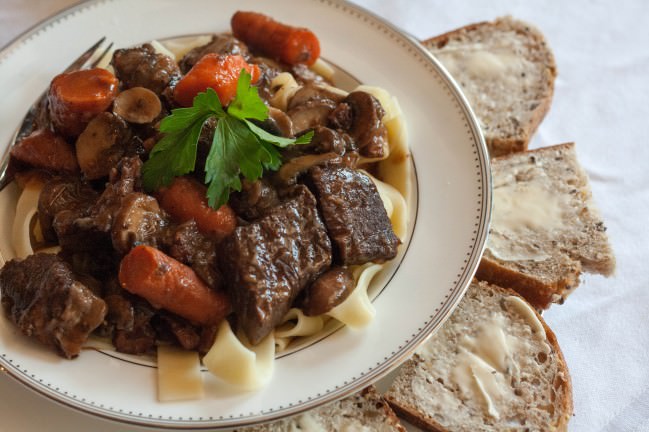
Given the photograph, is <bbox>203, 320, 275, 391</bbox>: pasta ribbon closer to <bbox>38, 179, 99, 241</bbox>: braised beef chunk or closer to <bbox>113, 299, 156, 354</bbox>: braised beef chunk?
<bbox>113, 299, 156, 354</bbox>: braised beef chunk

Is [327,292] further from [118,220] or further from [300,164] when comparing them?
[118,220]

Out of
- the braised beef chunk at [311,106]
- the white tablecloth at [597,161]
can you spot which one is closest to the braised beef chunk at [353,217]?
the braised beef chunk at [311,106]

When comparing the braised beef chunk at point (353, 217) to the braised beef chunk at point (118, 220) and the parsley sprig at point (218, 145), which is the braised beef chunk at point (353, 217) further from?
the braised beef chunk at point (118, 220)

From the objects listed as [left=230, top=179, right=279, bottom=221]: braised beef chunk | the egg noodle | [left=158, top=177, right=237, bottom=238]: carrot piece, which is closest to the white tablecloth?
the egg noodle

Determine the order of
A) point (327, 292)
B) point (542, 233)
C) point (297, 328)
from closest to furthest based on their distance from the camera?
point (327, 292) → point (297, 328) → point (542, 233)

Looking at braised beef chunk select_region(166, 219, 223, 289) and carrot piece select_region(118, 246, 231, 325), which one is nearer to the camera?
carrot piece select_region(118, 246, 231, 325)

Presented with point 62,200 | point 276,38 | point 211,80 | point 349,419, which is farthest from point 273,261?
point 276,38
